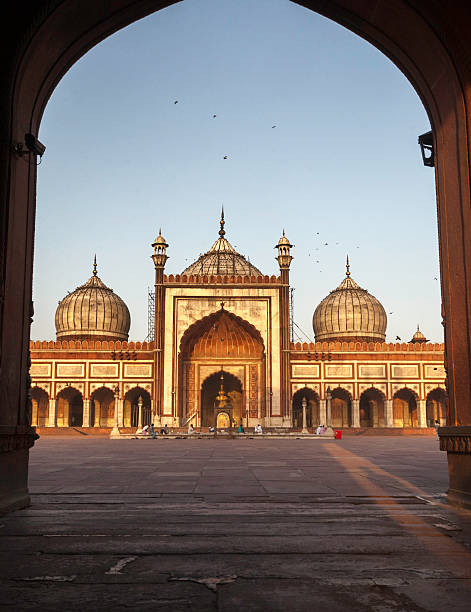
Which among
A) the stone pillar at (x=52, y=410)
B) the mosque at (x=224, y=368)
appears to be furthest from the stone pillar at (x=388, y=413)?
the stone pillar at (x=52, y=410)

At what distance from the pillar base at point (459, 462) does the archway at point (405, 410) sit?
111ft

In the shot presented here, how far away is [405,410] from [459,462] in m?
34.5

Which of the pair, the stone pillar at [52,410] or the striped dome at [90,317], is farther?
the striped dome at [90,317]

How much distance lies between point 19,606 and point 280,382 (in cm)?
3172

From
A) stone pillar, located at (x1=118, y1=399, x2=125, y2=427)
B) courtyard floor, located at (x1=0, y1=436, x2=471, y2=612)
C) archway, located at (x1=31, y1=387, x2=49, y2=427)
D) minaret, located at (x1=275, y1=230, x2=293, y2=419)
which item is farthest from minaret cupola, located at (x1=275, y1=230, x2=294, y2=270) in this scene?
courtyard floor, located at (x1=0, y1=436, x2=471, y2=612)

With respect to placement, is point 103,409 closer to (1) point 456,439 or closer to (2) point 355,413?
(2) point 355,413

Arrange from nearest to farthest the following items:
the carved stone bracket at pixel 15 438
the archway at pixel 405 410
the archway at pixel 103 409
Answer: the carved stone bracket at pixel 15 438
the archway at pixel 103 409
the archway at pixel 405 410

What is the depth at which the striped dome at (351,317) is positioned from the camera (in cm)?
3962

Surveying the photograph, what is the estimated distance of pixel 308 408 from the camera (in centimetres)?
3778

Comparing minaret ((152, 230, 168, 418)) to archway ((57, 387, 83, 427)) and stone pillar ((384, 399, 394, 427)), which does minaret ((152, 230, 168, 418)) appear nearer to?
archway ((57, 387, 83, 427))

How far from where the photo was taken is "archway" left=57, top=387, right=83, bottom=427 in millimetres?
36494

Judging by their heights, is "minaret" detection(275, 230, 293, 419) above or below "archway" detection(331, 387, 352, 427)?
above

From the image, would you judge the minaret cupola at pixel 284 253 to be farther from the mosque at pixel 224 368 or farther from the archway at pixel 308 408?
the archway at pixel 308 408

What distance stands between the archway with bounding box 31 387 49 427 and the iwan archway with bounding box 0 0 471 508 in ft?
104
